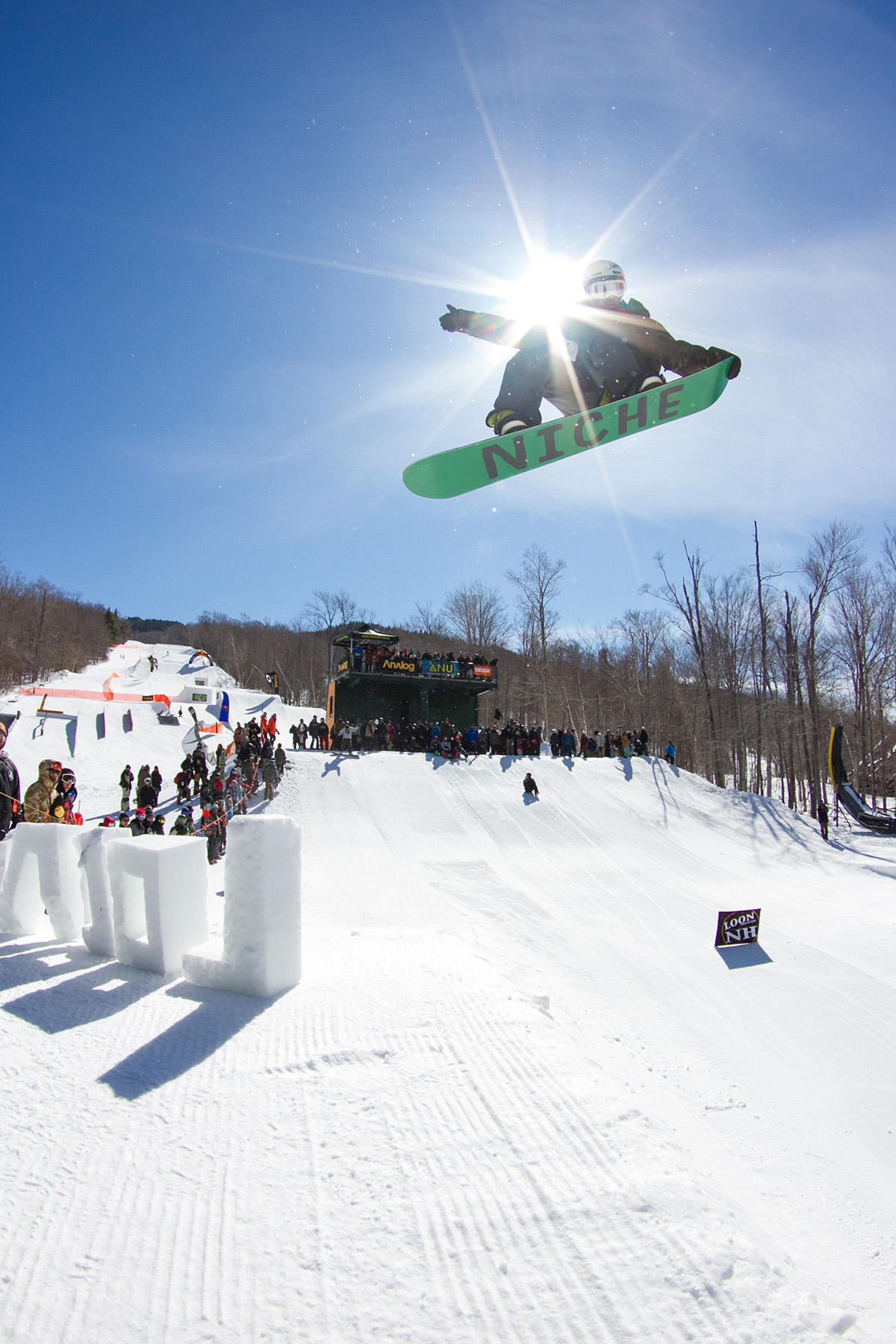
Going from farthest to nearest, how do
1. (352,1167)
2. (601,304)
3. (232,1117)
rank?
(601,304) → (232,1117) → (352,1167)

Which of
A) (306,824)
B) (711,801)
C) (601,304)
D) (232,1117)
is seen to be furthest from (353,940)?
(711,801)

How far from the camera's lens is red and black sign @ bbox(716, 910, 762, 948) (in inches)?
436

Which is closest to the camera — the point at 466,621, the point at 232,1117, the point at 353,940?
the point at 232,1117

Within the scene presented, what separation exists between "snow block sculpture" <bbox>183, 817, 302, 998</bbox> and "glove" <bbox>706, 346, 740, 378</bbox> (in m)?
4.53

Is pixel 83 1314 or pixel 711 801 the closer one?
pixel 83 1314

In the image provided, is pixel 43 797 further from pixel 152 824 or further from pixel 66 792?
pixel 152 824

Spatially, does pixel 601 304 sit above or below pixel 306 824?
above

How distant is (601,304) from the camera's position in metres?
4.52

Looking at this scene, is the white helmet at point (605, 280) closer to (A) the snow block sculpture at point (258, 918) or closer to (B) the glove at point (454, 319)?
(B) the glove at point (454, 319)

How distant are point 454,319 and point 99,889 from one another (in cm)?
551

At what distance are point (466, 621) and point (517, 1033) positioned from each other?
4417 centimetres

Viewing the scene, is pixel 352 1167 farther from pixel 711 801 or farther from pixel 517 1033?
pixel 711 801

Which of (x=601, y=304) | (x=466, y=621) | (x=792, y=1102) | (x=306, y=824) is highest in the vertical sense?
(x=466, y=621)

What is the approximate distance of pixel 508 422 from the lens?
15.5ft
